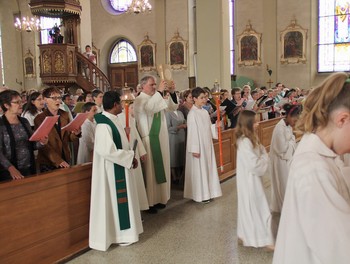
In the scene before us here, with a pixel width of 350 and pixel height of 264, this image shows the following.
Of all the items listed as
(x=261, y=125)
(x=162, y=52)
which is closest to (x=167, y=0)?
(x=162, y=52)

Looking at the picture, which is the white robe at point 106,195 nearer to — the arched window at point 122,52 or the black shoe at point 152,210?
the black shoe at point 152,210

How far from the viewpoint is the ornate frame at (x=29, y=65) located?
22109mm

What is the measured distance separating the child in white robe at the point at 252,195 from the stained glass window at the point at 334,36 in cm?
1485

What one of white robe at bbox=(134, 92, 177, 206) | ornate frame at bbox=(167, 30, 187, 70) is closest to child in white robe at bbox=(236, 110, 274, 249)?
white robe at bbox=(134, 92, 177, 206)

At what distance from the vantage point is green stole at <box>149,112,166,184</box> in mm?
5918

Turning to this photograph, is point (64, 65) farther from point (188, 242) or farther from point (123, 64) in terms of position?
point (123, 64)

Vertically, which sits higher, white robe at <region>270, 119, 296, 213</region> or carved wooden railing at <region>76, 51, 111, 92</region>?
carved wooden railing at <region>76, 51, 111, 92</region>

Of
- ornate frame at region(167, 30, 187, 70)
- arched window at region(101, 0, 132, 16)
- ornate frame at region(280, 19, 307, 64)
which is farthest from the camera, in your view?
arched window at region(101, 0, 132, 16)

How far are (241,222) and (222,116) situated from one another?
4.19 m

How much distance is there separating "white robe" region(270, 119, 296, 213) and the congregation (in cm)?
1

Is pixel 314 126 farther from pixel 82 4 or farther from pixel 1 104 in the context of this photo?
pixel 82 4

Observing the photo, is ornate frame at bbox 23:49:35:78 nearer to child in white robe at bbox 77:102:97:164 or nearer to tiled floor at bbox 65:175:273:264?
child in white robe at bbox 77:102:97:164

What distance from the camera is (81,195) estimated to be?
4.65 m

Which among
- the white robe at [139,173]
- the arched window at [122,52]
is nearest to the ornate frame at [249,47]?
the arched window at [122,52]
